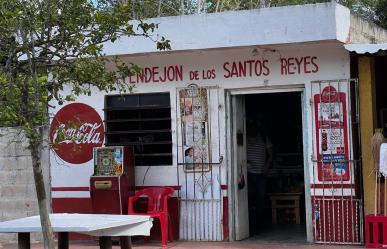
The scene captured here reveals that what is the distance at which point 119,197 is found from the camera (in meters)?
10.2

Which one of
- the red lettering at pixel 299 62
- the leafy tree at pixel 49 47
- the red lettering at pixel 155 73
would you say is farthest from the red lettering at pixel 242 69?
the leafy tree at pixel 49 47

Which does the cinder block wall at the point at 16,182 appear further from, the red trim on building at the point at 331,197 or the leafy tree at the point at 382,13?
the leafy tree at the point at 382,13

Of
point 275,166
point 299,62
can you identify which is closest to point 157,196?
point 299,62

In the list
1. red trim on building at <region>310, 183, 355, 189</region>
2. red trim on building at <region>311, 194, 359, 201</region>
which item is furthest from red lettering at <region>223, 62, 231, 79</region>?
red trim on building at <region>311, 194, 359, 201</region>

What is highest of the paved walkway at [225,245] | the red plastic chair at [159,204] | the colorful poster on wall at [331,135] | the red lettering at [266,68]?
the red lettering at [266,68]

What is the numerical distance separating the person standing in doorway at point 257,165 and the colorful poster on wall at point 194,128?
3.97 feet

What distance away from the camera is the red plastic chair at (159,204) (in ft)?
32.4

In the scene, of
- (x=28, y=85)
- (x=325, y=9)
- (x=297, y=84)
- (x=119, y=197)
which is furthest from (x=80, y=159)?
(x=28, y=85)

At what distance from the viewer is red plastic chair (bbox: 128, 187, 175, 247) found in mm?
9867

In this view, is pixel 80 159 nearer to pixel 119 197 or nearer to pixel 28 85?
pixel 119 197

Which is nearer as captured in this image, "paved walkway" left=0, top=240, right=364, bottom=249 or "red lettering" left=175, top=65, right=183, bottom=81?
"paved walkway" left=0, top=240, right=364, bottom=249

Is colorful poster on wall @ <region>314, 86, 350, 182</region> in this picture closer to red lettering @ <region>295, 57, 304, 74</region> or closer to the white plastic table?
red lettering @ <region>295, 57, 304, 74</region>

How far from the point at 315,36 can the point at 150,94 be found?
2.91 metres

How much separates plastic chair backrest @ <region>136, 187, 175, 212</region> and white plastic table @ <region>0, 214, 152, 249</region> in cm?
285
